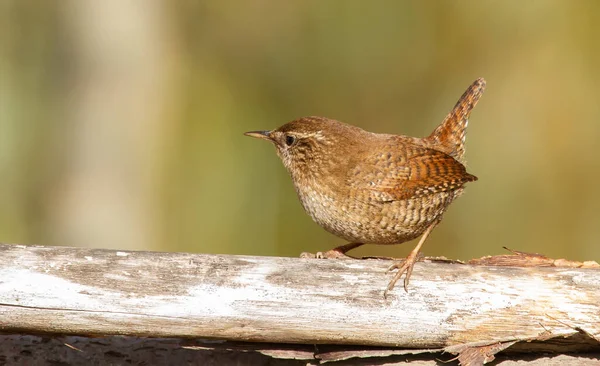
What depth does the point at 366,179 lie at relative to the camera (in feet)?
12.7

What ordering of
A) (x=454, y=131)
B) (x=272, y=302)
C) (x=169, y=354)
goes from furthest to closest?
1. (x=454, y=131)
2. (x=169, y=354)
3. (x=272, y=302)

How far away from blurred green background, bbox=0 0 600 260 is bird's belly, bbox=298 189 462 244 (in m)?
3.54

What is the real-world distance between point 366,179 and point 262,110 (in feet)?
15.8

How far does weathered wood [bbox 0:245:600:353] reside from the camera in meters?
2.86

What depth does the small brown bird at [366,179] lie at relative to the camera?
3.81m

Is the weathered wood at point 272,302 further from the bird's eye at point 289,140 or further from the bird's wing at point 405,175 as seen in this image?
the bird's eye at point 289,140

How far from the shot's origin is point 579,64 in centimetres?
790

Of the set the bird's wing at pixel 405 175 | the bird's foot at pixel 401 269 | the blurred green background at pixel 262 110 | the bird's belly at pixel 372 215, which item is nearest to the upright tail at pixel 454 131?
the bird's wing at pixel 405 175

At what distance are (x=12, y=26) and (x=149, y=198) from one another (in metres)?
2.64

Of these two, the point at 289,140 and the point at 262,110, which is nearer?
the point at 289,140

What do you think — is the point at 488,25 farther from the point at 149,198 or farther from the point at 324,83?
the point at 149,198

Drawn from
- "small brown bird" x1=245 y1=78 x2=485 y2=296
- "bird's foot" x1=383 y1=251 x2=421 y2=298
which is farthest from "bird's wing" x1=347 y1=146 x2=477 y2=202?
"bird's foot" x1=383 y1=251 x2=421 y2=298

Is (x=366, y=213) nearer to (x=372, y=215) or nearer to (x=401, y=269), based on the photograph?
(x=372, y=215)

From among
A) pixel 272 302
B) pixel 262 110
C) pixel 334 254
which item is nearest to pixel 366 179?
pixel 334 254
